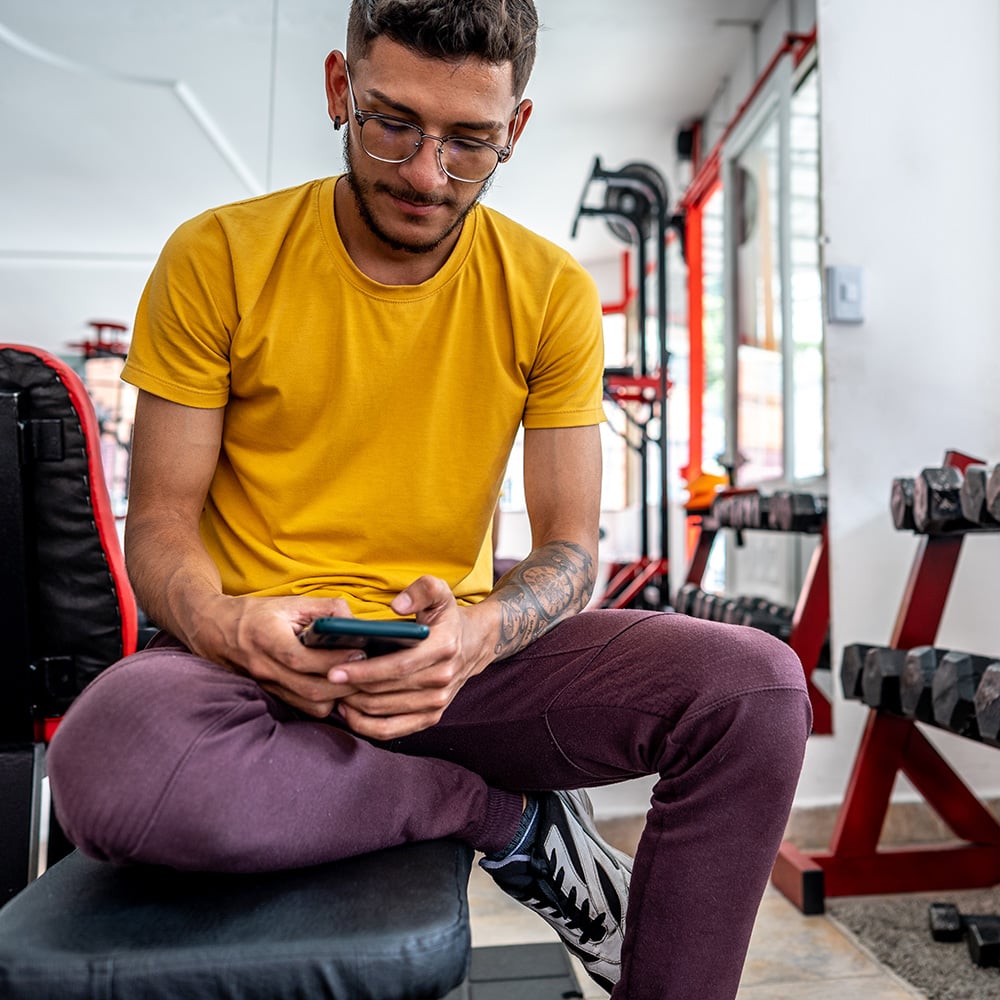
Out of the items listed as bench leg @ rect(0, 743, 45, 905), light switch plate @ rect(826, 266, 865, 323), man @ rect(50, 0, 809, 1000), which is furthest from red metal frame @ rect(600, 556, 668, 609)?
bench leg @ rect(0, 743, 45, 905)

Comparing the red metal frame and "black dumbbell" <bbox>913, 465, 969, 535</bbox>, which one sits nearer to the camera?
"black dumbbell" <bbox>913, 465, 969, 535</bbox>

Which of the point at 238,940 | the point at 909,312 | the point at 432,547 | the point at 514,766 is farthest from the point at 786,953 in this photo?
the point at 909,312

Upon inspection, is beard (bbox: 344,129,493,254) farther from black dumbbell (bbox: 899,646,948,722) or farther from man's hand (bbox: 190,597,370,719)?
black dumbbell (bbox: 899,646,948,722)

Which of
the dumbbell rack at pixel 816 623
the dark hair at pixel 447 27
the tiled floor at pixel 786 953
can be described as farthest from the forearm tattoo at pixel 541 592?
the dumbbell rack at pixel 816 623

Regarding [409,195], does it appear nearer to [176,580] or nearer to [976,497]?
[176,580]

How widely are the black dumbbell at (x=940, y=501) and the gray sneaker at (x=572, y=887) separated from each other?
101 centimetres

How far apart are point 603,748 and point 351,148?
71 centimetres

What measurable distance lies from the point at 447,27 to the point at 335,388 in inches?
15.5

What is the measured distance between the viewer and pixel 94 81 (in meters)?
2.56

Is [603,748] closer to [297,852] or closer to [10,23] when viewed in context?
[297,852]

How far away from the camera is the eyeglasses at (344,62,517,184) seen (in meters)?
1.05

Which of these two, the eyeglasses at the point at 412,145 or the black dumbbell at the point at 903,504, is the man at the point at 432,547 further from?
the black dumbbell at the point at 903,504

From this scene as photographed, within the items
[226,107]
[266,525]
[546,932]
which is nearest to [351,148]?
[266,525]

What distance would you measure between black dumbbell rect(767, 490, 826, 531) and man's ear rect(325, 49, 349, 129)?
1434 mm
